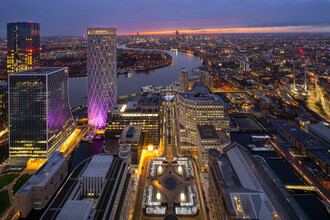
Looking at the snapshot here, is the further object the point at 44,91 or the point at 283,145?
the point at 283,145

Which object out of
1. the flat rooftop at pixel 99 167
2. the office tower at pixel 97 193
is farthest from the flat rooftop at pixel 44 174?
the flat rooftop at pixel 99 167

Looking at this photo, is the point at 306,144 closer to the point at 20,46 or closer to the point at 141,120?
the point at 141,120

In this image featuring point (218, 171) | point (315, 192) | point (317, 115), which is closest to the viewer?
point (218, 171)

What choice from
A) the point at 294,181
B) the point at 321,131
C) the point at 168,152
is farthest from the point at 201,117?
the point at 321,131

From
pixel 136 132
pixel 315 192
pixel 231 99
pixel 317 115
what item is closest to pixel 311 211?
pixel 315 192

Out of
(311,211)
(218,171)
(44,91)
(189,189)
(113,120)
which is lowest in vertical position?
(311,211)

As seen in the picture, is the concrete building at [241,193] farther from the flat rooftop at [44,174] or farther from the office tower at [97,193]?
the flat rooftop at [44,174]

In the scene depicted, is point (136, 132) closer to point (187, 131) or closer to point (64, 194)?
point (187, 131)

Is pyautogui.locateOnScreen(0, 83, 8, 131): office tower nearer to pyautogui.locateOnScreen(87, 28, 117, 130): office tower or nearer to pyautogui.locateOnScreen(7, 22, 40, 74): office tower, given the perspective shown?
pyautogui.locateOnScreen(7, 22, 40, 74): office tower
